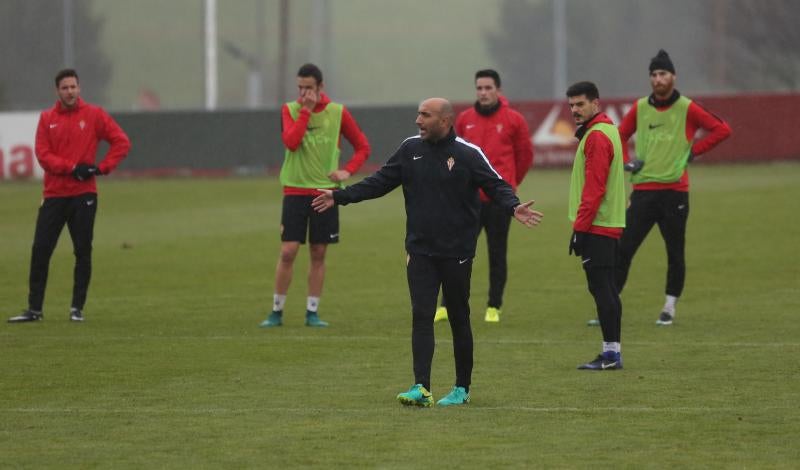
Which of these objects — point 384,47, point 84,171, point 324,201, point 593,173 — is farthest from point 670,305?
point 384,47

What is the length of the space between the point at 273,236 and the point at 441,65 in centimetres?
4621

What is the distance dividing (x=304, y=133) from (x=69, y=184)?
2326 millimetres

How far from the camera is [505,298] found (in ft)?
53.9

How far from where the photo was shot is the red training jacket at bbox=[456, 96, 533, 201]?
1427 cm

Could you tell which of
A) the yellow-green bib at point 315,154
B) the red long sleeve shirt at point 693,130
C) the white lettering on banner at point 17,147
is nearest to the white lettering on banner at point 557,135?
the white lettering on banner at point 17,147

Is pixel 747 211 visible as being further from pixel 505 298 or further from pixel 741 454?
pixel 741 454

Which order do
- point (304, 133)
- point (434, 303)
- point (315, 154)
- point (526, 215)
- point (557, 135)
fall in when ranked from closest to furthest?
point (526, 215) → point (434, 303) → point (304, 133) → point (315, 154) → point (557, 135)

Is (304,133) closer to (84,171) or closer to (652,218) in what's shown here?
(84,171)

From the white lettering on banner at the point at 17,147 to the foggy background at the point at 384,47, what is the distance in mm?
12544

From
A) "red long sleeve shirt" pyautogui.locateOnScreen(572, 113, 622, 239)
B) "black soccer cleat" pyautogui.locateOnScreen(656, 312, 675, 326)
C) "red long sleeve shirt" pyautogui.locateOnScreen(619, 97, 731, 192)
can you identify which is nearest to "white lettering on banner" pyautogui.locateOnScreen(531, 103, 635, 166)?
"red long sleeve shirt" pyautogui.locateOnScreen(619, 97, 731, 192)

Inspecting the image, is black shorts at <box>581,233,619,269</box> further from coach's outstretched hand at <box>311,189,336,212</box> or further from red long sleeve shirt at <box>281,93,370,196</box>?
red long sleeve shirt at <box>281,93,370,196</box>

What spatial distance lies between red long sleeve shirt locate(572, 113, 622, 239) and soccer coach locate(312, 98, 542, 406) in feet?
4.82

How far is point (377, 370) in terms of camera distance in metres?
11.3

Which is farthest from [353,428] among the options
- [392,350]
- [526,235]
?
[526,235]
